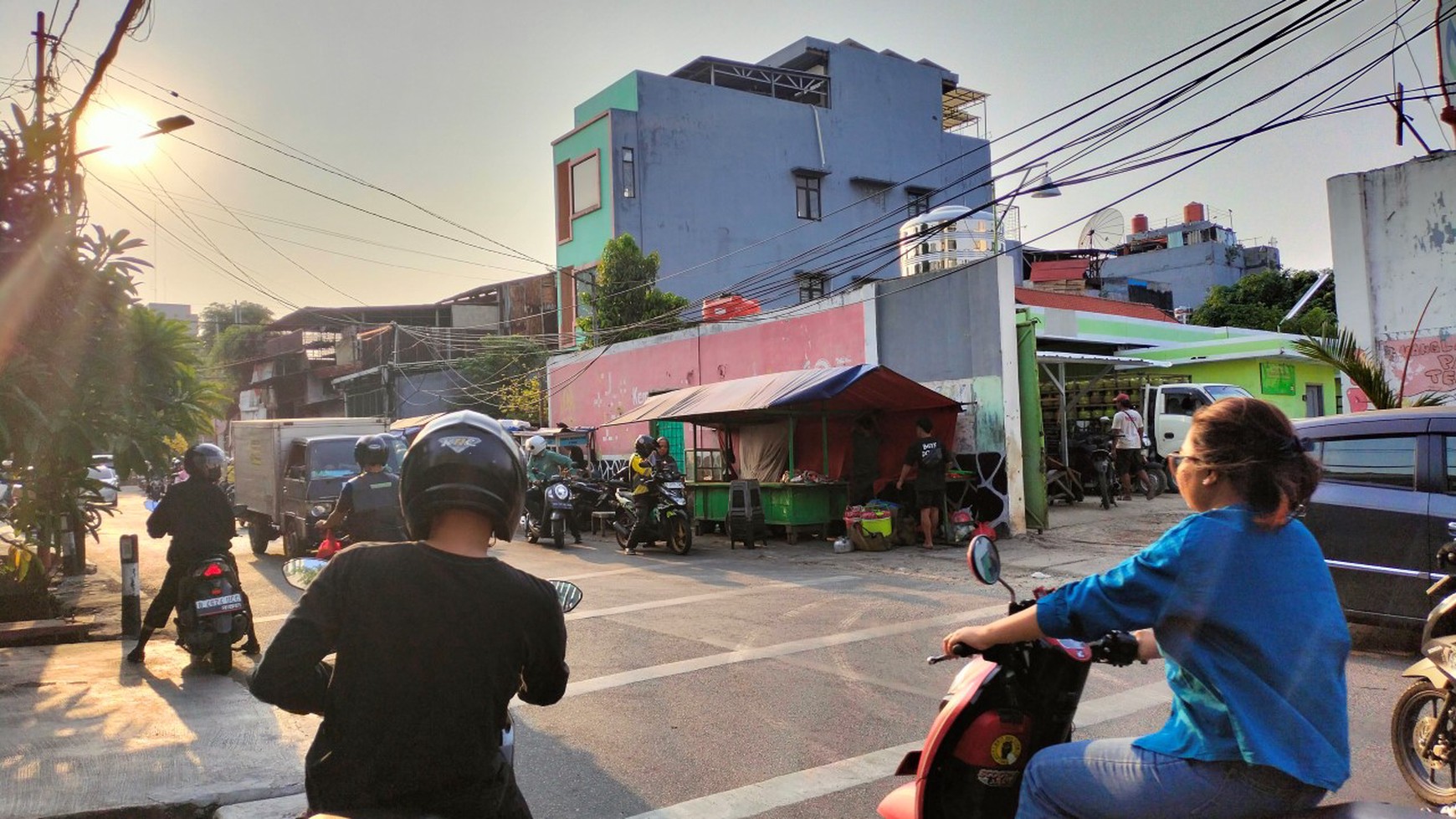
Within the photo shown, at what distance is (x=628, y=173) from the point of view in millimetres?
32469

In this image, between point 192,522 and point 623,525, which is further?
point 623,525

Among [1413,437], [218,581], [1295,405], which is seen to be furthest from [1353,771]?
[1295,405]

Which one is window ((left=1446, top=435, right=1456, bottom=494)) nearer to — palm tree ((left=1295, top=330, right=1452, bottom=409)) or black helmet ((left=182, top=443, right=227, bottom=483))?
palm tree ((left=1295, top=330, right=1452, bottom=409))

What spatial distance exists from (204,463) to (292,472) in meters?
9.10

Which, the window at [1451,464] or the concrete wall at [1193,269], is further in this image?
the concrete wall at [1193,269]

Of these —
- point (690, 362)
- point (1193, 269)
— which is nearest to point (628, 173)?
point (690, 362)

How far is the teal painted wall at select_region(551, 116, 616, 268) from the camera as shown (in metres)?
32.3

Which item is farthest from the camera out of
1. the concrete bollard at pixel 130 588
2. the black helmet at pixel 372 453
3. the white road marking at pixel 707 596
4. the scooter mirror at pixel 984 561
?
the white road marking at pixel 707 596

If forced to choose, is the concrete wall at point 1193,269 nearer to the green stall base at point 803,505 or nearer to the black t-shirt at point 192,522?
the green stall base at point 803,505

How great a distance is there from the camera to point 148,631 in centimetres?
781

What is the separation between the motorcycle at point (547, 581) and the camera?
8.13 ft

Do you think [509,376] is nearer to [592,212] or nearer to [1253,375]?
[592,212]

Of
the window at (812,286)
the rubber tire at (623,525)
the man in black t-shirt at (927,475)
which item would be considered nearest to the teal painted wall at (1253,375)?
the man in black t-shirt at (927,475)

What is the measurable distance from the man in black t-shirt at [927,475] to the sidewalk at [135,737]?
8.68m
